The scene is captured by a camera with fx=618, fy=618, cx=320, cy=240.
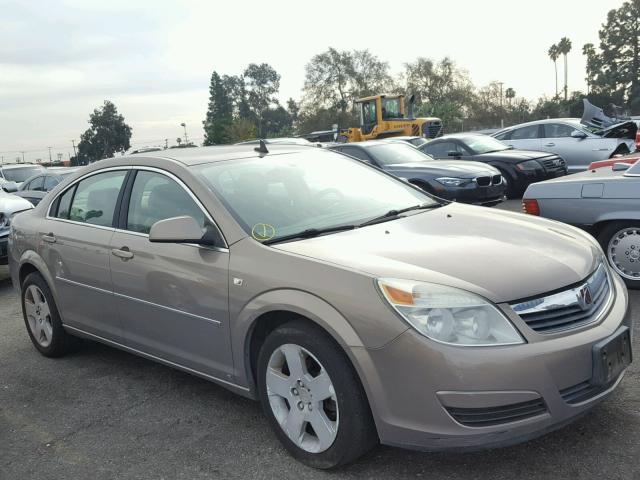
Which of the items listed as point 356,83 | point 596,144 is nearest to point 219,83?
point 356,83

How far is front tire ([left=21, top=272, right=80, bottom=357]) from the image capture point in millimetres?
4738

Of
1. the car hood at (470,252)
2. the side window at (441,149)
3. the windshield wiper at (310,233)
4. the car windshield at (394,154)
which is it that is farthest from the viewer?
the side window at (441,149)

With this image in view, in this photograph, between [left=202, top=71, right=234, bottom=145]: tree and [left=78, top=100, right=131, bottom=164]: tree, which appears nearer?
[left=78, top=100, right=131, bottom=164]: tree

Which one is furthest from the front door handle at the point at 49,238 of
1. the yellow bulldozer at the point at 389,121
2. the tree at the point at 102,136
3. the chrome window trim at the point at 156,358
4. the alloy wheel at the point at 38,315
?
the tree at the point at 102,136

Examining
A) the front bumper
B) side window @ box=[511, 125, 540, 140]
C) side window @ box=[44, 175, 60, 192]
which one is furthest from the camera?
side window @ box=[44, 175, 60, 192]

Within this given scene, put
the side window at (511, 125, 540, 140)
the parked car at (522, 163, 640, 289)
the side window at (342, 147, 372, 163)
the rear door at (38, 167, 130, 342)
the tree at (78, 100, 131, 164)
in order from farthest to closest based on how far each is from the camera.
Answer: the tree at (78, 100, 131, 164) → the side window at (511, 125, 540, 140) → the side window at (342, 147, 372, 163) → the parked car at (522, 163, 640, 289) → the rear door at (38, 167, 130, 342)

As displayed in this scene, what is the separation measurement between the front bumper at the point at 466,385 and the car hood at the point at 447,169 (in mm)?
7570

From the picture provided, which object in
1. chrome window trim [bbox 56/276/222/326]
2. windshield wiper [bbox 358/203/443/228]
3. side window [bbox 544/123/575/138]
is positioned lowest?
chrome window trim [bbox 56/276/222/326]

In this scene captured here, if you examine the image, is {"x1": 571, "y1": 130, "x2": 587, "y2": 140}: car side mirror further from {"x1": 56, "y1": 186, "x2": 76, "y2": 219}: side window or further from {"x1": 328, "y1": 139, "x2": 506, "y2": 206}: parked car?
{"x1": 56, "y1": 186, "x2": 76, "y2": 219}: side window

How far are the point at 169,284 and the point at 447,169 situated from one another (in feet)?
24.0

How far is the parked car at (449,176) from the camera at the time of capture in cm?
981

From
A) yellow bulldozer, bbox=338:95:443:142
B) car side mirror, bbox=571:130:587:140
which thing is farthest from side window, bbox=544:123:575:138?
yellow bulldozer, bbox=338:95:443:142

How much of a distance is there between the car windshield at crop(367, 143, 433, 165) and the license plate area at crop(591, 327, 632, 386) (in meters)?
8.12

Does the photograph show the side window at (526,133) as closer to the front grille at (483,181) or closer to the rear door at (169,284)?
the front grille at (483,181)
